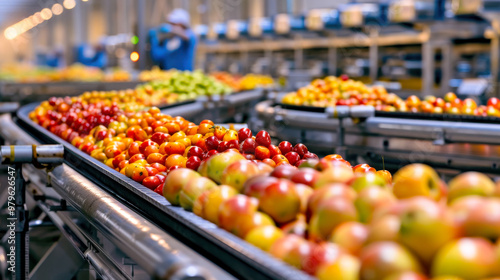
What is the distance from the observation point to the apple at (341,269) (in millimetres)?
1151

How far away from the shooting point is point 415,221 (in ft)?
3.86

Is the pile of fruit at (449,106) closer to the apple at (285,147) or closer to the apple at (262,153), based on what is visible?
the apple at (285,147)

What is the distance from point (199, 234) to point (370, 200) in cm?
48

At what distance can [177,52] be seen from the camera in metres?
9.78

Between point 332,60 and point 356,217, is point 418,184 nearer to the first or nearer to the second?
point 356,217

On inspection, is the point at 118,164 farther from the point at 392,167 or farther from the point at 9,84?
the point at 9,84

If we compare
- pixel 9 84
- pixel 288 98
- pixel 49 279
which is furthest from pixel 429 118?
pixel 9 84

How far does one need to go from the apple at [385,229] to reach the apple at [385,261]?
32 millimetres

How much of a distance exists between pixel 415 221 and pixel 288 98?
491 centimetres

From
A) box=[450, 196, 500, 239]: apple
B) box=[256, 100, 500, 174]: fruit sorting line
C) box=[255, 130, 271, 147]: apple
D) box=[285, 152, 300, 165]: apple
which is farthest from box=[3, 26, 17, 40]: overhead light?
box=[450, 196, 500, 239]: apple

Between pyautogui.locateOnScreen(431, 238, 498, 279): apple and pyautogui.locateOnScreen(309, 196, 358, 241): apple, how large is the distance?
0.26 metres

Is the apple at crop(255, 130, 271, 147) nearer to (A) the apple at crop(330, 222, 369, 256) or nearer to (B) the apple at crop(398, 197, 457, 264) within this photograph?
(A) the apple at crop(330, 222, 369, 256)

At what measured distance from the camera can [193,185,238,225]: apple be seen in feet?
5.37

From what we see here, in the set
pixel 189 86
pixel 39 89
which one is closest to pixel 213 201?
pixel 189 86
